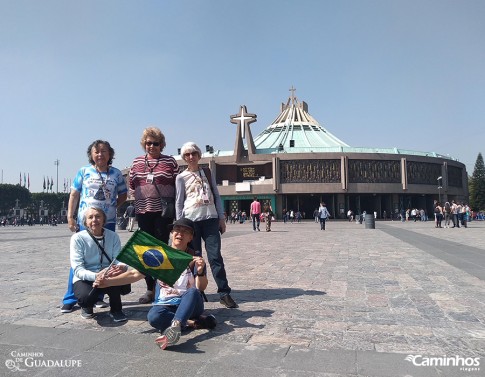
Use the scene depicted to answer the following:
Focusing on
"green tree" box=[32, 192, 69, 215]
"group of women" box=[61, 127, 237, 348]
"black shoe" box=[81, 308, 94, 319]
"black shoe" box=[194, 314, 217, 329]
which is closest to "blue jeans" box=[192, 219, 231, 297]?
"group of women" box=[61, 127, 237, 348]

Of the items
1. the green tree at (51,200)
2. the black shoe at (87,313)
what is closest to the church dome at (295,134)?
the black shoe at (87,313)

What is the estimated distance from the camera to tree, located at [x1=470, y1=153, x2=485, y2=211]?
256ft

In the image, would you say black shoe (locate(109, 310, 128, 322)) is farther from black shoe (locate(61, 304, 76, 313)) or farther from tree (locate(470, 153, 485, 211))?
tree (locate(470, 153, 485, 211))

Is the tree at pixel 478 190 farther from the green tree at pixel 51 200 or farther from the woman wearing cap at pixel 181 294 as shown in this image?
the woman wearing cap at pixel 181 294

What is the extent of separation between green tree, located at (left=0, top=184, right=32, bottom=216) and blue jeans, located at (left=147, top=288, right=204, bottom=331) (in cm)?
7700

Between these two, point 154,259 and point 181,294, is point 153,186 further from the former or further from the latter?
point 181,294

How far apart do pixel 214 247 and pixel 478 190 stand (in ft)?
294

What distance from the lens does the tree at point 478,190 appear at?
3068 inches

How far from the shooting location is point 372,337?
3.17 meters

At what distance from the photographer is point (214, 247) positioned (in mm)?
4309

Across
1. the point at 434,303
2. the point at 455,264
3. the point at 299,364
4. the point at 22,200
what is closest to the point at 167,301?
the point at 299,364

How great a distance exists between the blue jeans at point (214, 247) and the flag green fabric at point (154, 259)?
2.89ft

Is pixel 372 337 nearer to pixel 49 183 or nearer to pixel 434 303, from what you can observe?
pixel 434 303

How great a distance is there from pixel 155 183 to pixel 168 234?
0.65 m
